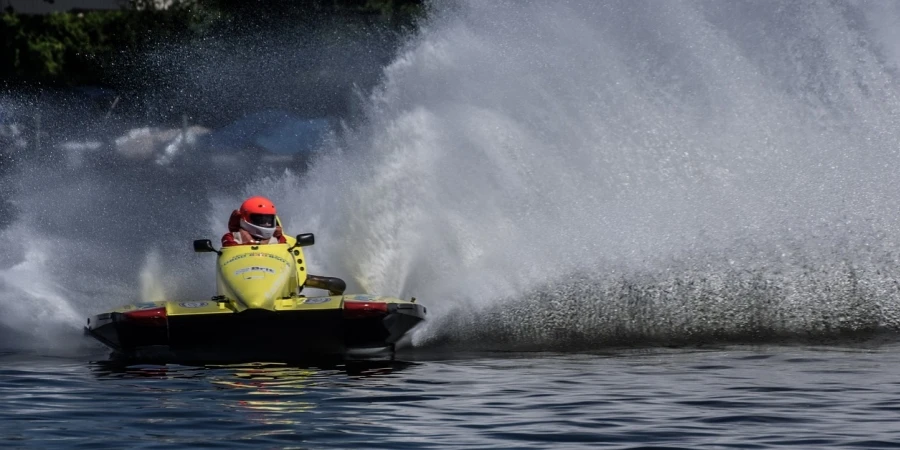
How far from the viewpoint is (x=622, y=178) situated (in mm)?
14062

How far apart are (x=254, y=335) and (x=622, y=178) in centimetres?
399

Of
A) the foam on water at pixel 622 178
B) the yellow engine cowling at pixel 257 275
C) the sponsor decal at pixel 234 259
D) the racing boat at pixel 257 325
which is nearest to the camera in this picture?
the racing boat at pixel 257 325

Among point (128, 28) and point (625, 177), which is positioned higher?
point (128, 28)

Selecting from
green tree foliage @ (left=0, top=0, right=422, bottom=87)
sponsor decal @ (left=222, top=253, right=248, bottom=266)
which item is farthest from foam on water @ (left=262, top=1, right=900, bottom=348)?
green tree foliage @ (left=0, top=0, right=422, bottom=87)

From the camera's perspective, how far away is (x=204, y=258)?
50.9ft

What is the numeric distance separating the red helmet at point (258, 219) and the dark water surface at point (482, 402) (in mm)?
1810

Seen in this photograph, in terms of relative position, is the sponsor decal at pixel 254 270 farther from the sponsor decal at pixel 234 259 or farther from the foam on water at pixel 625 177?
the foam on water at pixel 625 177

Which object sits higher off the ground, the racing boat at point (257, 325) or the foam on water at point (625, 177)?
the foam on water at point (625, 177)

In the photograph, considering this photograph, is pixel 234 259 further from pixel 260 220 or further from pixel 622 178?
pixel 622 178

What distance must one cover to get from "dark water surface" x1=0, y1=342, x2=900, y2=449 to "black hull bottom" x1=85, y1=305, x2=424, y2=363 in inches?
10.5

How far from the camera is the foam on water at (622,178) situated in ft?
41.8

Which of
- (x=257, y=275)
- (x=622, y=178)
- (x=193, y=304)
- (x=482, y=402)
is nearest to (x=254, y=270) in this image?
(x=257, y=275)

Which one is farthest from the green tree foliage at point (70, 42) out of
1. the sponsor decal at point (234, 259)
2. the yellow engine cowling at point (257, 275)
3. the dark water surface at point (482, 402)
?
the dark water surface at point (482, 402)

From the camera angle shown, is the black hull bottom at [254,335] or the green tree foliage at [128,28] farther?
the green tree foliage at [128,28]
